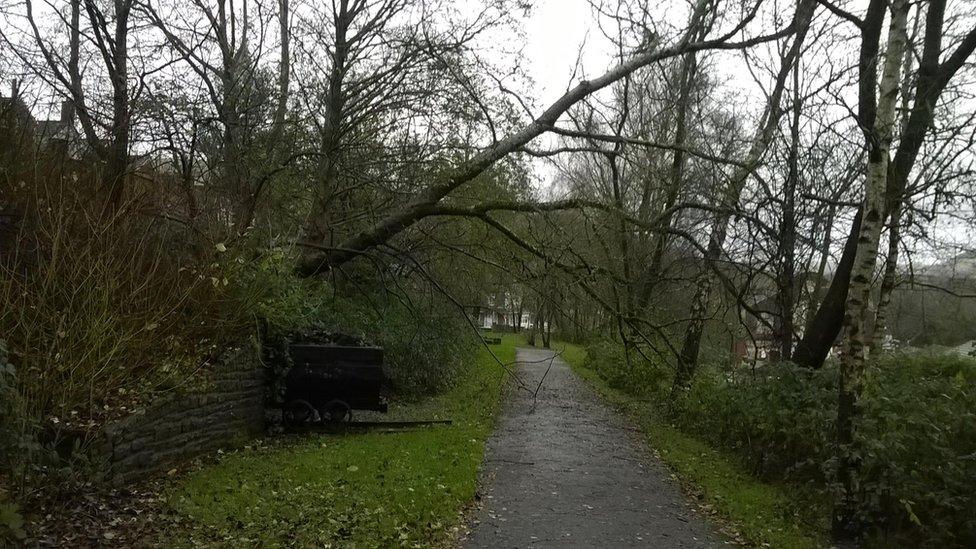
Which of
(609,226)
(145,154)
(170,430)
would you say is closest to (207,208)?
(145,154)

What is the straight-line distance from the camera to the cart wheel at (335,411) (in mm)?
12148

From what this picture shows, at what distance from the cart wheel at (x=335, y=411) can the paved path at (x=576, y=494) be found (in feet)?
8.23

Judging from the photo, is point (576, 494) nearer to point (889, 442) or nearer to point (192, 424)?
point (889, 442)

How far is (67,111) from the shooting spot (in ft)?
41.2

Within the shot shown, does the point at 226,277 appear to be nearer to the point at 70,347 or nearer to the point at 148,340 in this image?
the point at 148,340

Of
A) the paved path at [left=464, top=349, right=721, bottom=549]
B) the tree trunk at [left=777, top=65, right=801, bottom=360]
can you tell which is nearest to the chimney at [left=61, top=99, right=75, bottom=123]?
the paved path at [left=464, top=349, right=721, bottom=549]

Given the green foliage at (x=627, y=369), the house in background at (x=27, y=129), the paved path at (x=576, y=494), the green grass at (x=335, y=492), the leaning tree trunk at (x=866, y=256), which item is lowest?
the paved path at (x=576, y=494)

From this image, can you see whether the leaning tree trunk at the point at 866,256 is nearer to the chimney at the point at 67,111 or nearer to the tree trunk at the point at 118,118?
the tree trunk at the point at 118,118

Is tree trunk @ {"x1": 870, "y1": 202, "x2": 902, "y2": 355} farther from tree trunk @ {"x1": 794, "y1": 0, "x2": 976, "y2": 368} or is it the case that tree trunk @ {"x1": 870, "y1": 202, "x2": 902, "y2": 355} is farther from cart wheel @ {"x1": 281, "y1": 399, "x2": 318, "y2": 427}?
cart wheel @ {"x1": 281, "y1": 399, "x2": 318, "y2": 427}

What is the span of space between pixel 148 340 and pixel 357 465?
118 inches

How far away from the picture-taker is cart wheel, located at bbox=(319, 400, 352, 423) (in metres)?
12.1

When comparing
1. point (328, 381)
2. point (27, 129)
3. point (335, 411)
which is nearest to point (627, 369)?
point (335, 411)

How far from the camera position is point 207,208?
11.4 metres

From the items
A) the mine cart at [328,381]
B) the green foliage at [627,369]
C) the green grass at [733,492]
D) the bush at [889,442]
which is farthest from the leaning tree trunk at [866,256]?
the mine cart at [328,381]
